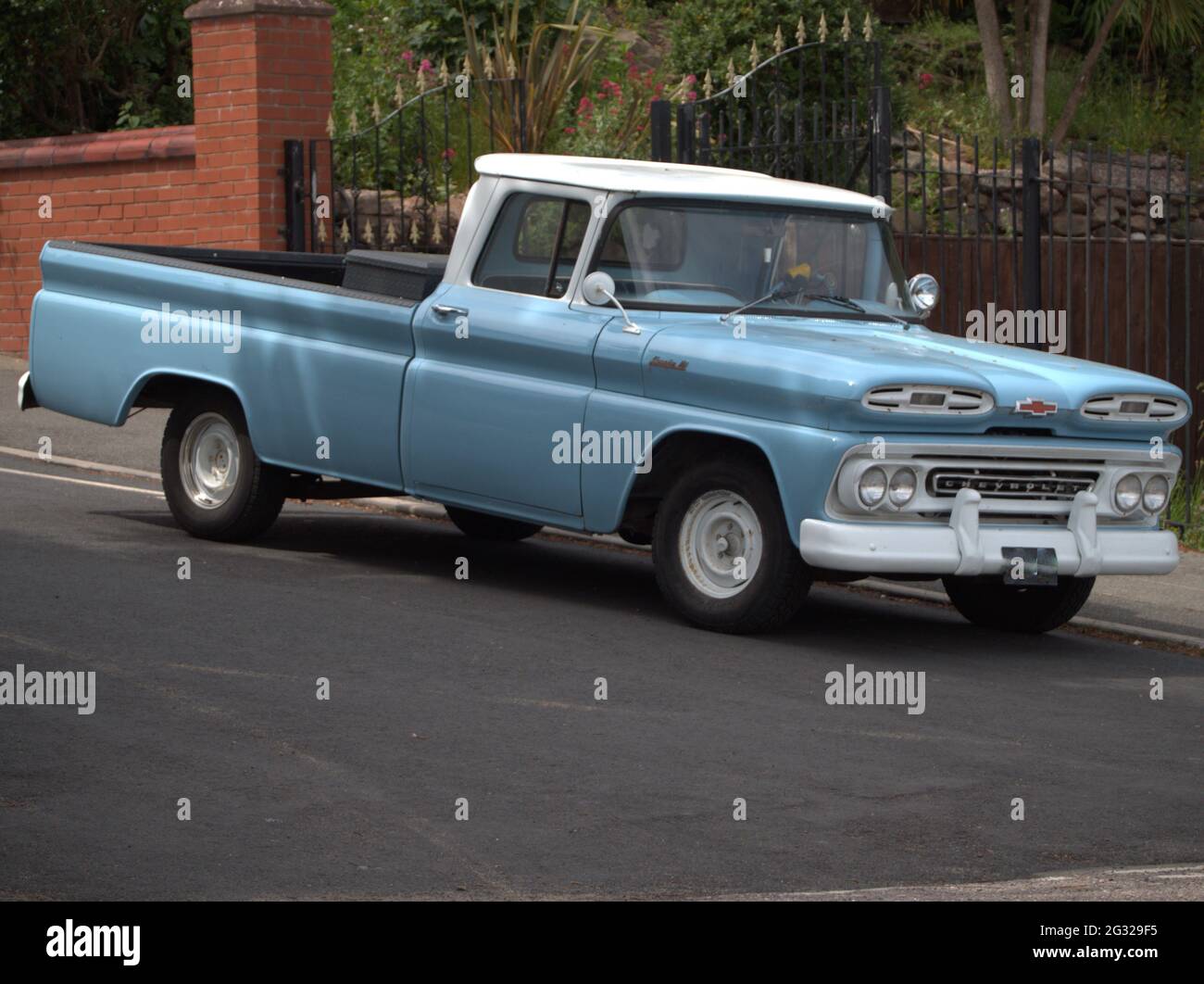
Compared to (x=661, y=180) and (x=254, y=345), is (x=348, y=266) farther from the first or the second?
(x=661, y=180)

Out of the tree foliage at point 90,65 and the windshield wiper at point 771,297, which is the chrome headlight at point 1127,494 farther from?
the tree foliage at point 90,65

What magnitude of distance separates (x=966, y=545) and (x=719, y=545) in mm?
1132

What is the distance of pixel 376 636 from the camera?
9.14 m

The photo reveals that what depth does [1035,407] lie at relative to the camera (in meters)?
9.09

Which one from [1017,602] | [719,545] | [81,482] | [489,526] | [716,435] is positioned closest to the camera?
[716,435]

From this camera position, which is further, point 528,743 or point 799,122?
point 799,122

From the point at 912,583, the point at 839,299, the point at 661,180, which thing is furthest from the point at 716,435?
the point at 912,583

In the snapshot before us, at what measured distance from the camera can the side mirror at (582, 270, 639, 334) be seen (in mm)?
9656

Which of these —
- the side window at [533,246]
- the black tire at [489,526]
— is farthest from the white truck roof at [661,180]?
the black tire at [489,526]

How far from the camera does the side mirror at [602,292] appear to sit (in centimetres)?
966

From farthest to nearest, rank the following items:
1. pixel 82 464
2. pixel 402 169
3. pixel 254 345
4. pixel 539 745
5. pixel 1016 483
A: pixel 402 169 → pixel 82 464 → pixel 254 345 → pixel 1016 483 → pixel 539 745

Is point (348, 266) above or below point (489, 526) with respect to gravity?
above

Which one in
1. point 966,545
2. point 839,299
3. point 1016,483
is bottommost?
point 966,545

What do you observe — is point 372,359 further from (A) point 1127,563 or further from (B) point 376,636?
(A) point 1127,563
